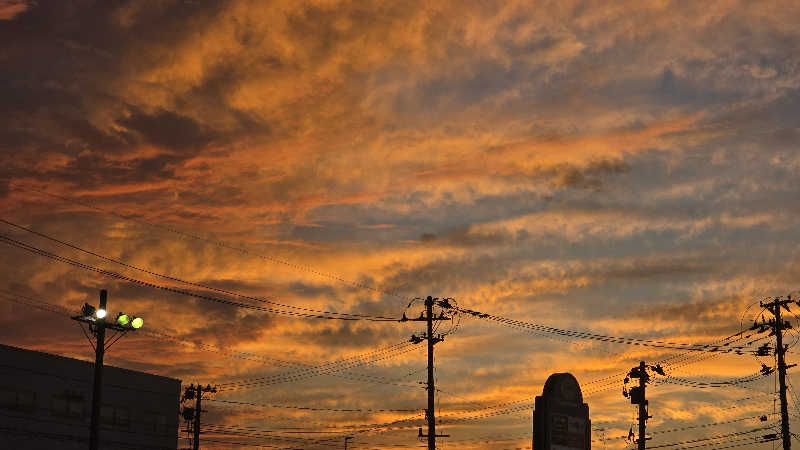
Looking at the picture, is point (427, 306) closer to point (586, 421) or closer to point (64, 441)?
point (64, 441)

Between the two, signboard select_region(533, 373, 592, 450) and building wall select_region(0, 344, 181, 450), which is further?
building wall select_region(0, 344, 181, 450)

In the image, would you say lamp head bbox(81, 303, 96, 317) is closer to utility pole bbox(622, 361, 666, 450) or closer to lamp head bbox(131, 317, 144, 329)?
lamp head bbox(131, 317, 144, 329)

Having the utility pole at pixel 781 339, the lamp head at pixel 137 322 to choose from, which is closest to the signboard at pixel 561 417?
the lamp head at pixel 137 322

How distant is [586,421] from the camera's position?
102 feet

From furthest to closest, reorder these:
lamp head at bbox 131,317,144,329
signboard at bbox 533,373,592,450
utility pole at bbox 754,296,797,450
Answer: utility pole at bbox 754,296,797,450
lamp head at bbox 131,317,144,329
signboard at bbox 533,373,592,450

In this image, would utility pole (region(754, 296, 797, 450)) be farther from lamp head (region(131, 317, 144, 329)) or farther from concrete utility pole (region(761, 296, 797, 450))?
lamp head (region(131, 317, 144, 329))

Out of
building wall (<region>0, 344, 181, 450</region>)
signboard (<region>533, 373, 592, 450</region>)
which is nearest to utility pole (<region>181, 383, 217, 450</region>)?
building wall (<region>0, 344, 181, 450</region>)

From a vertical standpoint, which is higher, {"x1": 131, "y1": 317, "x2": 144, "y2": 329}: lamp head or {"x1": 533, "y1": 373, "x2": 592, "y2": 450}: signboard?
{"x1": 131, "y1": 317, "x2": 144, "y2": 329}: lamp head

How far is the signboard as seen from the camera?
29594 mm

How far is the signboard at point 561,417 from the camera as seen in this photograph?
29594mm

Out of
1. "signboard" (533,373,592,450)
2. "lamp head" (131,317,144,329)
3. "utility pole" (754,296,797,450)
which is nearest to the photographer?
"signboard" (533,373,592,450)

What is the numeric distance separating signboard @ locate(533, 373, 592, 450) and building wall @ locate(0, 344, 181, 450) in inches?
2037

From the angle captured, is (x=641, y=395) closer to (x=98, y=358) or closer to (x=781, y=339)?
(x=781, y=339)

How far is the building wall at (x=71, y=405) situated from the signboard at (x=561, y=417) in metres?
51.7
